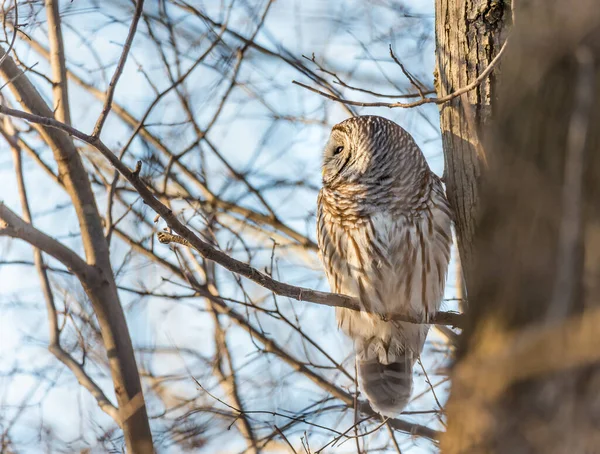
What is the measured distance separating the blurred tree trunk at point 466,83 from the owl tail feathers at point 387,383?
4.25 feet

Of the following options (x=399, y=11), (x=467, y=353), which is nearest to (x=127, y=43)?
(x=467, y=353)

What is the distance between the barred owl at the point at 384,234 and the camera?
4.16m

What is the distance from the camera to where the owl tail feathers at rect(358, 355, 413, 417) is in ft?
15.4

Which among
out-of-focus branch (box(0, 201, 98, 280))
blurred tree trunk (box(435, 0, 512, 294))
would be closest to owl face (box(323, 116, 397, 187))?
blurred tree trunk (box(435, 0, 512, 294))

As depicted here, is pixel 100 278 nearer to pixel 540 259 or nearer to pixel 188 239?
pixel 188 239

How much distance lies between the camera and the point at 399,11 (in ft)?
20.7

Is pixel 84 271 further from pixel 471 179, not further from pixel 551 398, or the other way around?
pixel 551 398

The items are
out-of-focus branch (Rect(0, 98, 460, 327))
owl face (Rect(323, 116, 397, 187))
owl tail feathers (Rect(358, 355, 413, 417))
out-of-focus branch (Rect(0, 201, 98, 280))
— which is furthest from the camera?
owl tail feathers (Rect(358, 355, 413, 417))

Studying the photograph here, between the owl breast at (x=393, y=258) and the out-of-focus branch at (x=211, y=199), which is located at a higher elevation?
the out-of-focus branch at (x=211, y=199)

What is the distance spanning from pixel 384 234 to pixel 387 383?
45.8 inches

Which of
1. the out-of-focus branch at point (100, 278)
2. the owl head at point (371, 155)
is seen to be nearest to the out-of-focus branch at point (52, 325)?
the out-of-focus branch at point (100, 278)

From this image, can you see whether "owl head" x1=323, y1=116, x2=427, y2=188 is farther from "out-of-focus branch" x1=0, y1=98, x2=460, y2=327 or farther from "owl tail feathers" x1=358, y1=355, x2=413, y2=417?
"owl tail feathers" x1=358, y1=355, x2=413, y2=417

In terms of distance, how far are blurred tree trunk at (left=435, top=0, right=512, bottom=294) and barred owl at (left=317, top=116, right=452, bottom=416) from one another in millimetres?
301

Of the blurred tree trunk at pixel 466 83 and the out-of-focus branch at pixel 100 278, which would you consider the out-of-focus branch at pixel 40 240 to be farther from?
the blurred tree trunk at pixel 466 83
